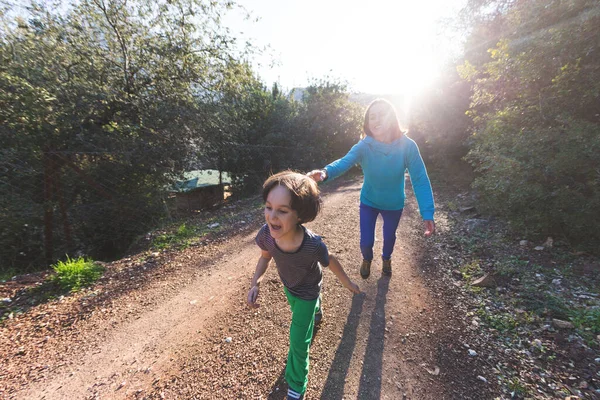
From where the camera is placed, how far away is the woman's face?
2.44 meters

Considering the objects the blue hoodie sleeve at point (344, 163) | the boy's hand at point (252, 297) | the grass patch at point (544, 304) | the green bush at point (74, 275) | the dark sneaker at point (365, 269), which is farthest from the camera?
the green bush at point (74, 275)

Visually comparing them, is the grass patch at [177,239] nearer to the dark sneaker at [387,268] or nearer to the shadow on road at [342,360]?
the shadow on road at [342,360]

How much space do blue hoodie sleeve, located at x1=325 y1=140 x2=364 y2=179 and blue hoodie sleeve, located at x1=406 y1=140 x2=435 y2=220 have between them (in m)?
0.49

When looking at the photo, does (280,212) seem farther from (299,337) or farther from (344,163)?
(344,163)

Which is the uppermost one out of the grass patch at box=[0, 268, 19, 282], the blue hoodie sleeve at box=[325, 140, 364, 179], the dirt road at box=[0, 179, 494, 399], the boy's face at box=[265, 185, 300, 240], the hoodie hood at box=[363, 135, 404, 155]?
the hoodie hood at box=[363, 135, 404, 155]

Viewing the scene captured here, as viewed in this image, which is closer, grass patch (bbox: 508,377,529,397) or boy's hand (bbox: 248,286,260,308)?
boy's hand (bbox: 248,286,260,308)

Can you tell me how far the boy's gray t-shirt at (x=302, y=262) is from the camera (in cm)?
158

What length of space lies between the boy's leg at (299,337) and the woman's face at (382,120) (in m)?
1.76

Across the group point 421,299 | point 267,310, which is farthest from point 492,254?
point 267,310

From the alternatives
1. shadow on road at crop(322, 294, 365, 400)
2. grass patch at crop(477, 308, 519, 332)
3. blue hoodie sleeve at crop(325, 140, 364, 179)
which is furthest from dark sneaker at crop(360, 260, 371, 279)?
blue hoodie sleeve at crop(325, 140, 364, 179)

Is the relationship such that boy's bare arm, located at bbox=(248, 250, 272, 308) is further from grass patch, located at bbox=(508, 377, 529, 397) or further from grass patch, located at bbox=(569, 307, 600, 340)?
grass patch, located at bbox=(569, 307, 600, 340)

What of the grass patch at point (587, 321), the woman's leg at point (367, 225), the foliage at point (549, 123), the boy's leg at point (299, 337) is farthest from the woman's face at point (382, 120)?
the foliage at point (549, 123)

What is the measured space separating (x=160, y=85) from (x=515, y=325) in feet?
25.9

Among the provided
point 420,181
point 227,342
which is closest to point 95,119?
point 227,342
